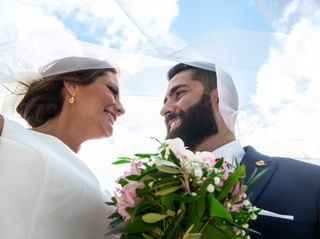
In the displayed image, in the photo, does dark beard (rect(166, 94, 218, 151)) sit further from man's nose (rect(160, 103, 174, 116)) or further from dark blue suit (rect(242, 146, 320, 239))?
dark blue suit (rect(242, 146, 320, 239))

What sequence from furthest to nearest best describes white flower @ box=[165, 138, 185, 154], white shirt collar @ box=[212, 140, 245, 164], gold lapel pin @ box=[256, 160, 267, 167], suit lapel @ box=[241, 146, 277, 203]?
white shirt collar @ box=[212, 140, 245, 164], gold lapel pin @ box=[256, 160, 267, 167], suit lapel @ box=[241, 146, 277, 203], white flower @ box=[165, 138, 185, 154]

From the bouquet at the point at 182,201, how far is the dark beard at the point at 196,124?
3.47 ft

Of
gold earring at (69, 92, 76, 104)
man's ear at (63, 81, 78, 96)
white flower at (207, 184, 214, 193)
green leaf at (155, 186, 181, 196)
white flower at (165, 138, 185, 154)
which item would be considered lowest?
gold earring at (69, 92, 76, 104)

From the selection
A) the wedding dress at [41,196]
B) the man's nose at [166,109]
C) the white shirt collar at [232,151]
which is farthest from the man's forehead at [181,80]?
the wedding dress at [41,196]

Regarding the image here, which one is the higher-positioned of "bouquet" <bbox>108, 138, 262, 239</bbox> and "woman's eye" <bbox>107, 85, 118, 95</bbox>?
"bouquet" <bbox>108, 138, 262, 239</bbox>

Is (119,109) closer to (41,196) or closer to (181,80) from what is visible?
(181,80)

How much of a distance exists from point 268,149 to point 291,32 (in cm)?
67

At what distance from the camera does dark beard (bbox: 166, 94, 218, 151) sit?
211 centimetres

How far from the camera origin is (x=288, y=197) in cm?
139

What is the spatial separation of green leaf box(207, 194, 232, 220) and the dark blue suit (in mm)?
323

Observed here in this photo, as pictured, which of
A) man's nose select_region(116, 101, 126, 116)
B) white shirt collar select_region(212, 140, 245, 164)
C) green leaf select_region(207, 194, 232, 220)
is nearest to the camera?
green leaf select_region(207, 194, 232, 220)

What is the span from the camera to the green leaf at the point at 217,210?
0.93m

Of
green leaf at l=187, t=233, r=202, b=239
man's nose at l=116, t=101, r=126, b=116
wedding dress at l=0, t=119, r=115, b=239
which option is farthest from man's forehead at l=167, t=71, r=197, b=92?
green leaf at l=187, t=233, r=202, b=239

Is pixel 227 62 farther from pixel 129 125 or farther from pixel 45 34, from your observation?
pixel 129 125
